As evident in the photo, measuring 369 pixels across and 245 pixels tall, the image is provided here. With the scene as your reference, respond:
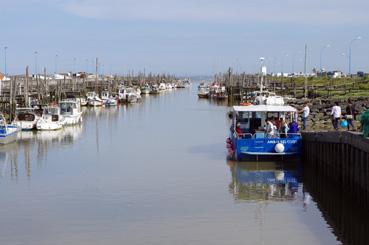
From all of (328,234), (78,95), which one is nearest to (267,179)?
(328,234)

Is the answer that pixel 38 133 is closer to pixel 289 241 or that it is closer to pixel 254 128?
pixel 254 128

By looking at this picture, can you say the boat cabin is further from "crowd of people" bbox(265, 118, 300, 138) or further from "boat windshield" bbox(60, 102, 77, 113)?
"boat windshield" bbox(60, 102, 77, 113)

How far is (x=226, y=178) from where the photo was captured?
107ft

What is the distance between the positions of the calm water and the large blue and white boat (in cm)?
75

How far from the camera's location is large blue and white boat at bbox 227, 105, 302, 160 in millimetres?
35412

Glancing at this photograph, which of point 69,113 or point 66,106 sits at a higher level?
point 66,106

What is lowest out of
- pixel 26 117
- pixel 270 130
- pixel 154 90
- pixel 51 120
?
pixel 51 120

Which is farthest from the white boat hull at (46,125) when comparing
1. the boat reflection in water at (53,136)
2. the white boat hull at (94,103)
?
the white boat hull at (94,103)

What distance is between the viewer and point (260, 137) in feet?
117

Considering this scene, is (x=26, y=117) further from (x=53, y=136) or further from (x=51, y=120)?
(x=53, y=136)

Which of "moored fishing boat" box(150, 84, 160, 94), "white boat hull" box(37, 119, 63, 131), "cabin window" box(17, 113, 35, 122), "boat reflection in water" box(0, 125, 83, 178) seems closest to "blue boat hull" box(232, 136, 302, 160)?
"boat reflection in water" box(0, 125, 83, 178)

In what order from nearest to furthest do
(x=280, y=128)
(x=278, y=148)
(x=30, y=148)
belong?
1. (x=278, y=148)
2. (x=280, y=128)
3. (x=30, y=148)

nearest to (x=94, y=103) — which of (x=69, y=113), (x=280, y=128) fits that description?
(x=69, y=113)

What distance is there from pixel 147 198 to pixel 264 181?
6666mm
